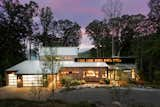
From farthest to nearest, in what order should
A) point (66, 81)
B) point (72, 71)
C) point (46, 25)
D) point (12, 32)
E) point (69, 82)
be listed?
point (46, 25)
point (12, 32)
point (72, 71)
point (66, 81)
point (69, 82)

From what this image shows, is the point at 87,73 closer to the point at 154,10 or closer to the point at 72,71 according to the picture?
the point at 72,71

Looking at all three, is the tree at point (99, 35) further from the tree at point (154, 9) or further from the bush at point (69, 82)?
the bush at point (69, 82)

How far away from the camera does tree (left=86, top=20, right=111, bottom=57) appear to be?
234ft

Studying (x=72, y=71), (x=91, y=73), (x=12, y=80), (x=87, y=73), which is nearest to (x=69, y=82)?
(x=72, y=71)

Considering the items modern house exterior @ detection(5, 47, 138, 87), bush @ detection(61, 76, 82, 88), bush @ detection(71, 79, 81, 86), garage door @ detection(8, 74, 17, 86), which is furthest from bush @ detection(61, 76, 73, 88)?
garage door @ detection(8, 74, 17, 86)

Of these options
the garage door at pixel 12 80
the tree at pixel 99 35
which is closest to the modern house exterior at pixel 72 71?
the garage door at pixel 12 80

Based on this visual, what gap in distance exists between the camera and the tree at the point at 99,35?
71.4 m

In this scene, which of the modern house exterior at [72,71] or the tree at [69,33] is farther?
the tree at [69,33]

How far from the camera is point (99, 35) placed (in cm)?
7419

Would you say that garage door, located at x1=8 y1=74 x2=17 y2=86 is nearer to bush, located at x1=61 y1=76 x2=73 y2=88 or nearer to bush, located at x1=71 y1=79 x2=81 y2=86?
bush, located at x1=61 y1=76 x2=73 y2=88

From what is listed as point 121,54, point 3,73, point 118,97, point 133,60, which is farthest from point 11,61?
point 118,97

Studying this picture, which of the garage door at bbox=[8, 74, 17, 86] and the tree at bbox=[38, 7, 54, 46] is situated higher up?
the tree at bbox=[38, 7, 54, 46]

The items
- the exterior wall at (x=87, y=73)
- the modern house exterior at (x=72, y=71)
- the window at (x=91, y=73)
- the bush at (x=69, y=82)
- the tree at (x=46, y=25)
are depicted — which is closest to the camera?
the bush at (x=69, y=82)

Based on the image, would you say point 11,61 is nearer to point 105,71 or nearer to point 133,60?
point 105,71
